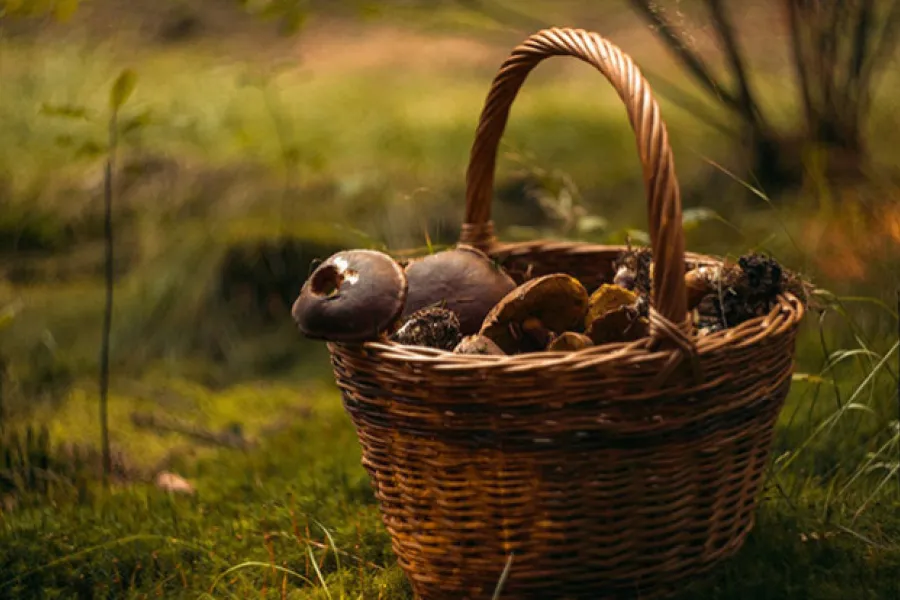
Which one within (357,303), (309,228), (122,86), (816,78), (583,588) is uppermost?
(122,86)

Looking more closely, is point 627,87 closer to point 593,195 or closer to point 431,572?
point 431,572

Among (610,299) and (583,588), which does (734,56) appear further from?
(583,588)

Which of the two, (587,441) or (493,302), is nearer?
(587,441)

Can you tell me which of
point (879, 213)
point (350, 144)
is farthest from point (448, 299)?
point (350, 144)

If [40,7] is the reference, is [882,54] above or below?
below

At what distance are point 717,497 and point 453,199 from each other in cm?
244

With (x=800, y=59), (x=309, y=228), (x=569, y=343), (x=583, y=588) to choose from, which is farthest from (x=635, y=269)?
(x=309, y=228)

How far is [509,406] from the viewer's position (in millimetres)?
1779

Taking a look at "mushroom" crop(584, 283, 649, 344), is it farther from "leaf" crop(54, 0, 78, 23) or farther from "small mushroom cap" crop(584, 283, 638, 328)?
"leaf" crop(54, 0, 78, 23)

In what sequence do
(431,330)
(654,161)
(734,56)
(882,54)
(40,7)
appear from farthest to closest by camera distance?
(882,54)
(734,56)
(40,7)
(431,330)
(654,161)

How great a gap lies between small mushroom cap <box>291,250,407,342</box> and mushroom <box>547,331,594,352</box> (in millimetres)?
297

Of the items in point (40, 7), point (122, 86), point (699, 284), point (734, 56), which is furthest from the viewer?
point (734, 56)

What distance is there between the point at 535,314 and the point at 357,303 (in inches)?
17.0

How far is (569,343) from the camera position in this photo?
1.94 metres
